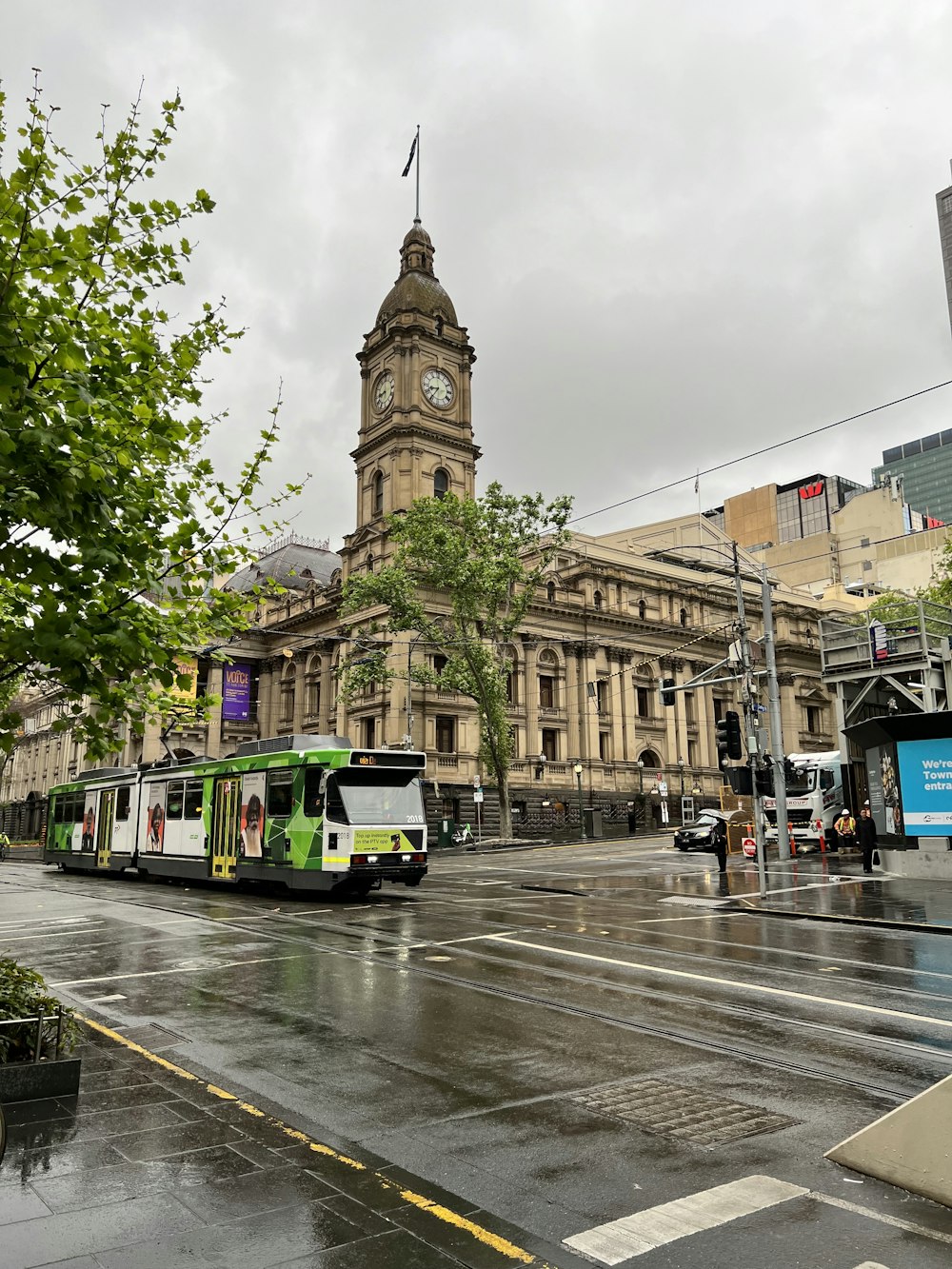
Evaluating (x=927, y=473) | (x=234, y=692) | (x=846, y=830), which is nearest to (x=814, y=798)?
(x=846, y=830)

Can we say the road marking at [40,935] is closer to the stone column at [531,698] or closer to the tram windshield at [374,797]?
the tram windshield at [374,797]

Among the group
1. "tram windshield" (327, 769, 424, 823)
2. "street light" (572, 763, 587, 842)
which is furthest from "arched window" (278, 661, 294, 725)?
"tram windshield" (327, 769, 424, 823)

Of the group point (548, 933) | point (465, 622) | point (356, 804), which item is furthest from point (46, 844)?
point (548, 933)

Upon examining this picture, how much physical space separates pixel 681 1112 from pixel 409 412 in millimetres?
57124

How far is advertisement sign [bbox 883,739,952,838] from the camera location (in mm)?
23531

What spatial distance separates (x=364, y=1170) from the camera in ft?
16.9

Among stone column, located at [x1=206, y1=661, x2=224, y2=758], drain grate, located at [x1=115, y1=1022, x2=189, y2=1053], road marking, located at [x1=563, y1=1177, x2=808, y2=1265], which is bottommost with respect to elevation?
road marking, located at [x1=563, y1=1177, x2=808, y2=1265]

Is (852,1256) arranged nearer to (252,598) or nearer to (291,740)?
(252,598)

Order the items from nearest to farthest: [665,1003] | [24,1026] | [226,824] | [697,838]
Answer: [24,1026] → [665,1003] → [226,824] → [697,838]

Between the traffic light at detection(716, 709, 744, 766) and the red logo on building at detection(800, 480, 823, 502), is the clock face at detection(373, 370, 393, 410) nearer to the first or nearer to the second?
the traffic light at detection(716, 709, 744, 766)

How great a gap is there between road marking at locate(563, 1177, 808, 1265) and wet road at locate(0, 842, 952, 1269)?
0.02 metres

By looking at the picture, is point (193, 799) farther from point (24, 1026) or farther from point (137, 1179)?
point (137, 1179)

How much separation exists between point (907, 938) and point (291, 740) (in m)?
13.6

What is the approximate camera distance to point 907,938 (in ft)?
47.7
